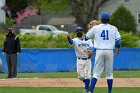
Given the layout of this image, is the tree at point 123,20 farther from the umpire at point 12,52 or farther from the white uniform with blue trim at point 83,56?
the white uniform with blue trim at point 83,56

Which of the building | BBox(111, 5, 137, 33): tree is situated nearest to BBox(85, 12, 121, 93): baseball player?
BBox(111, 5, 137, 33): tree

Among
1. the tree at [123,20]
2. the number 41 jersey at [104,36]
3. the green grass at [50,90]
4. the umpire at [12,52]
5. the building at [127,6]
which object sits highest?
the building at [127,6]

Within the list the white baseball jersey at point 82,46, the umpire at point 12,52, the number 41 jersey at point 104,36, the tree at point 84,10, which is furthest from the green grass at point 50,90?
the tree at point 84,10

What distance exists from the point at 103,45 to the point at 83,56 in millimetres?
1940

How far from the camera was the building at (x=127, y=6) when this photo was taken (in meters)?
69.4

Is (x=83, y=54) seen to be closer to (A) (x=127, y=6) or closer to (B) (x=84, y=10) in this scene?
(B) (x=84, y=10)

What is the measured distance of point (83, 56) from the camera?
52.0 ft

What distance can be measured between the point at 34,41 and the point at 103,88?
1383 centimetres

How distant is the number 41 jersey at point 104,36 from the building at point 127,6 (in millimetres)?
55170

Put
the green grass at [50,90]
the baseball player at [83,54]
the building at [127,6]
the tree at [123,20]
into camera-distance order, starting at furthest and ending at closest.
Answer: the building at [127,6], the tree at [123,20], the green grass at [50,90], the baseball player at [83,54]

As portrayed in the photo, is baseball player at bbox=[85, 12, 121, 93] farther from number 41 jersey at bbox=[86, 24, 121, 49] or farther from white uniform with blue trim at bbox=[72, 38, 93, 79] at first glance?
white uniform with blue trim at bbox=[72, 38, 93, 79]

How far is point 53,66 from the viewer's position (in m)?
28.1

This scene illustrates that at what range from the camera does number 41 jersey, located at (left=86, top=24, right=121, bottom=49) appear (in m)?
14.0

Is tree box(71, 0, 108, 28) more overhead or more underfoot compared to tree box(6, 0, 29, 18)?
more underfoot
